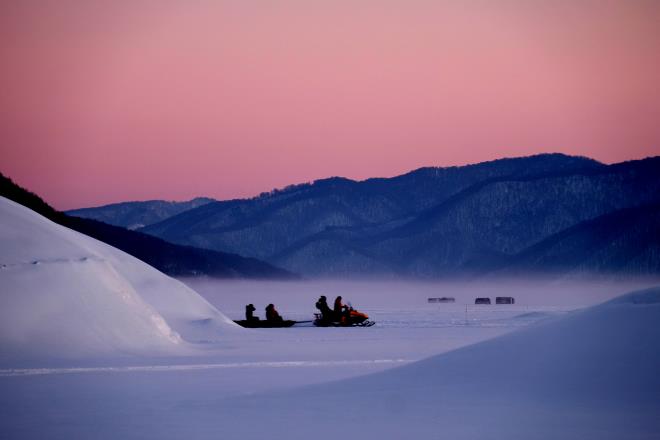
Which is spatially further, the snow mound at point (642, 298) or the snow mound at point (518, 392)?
the snow mound at point (642, 298)

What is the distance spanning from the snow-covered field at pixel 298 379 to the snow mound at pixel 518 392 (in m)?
0.03

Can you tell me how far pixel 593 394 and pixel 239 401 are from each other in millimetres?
5726

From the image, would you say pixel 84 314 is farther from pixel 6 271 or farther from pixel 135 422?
pixel 135 422

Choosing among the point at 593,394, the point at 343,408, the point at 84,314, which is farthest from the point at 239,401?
the point at 84,314

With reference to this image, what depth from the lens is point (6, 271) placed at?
2923 centimetres

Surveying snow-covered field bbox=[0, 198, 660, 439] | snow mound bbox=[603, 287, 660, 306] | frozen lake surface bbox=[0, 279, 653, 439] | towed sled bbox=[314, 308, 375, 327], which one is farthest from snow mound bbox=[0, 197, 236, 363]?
snow mound bbox=[603, 287, 660, 306]

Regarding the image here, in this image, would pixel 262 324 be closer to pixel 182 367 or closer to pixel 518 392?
pixel 182 367

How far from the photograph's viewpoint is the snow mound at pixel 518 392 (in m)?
13.5

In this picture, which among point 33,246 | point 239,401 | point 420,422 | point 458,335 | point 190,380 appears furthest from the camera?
point 458,335

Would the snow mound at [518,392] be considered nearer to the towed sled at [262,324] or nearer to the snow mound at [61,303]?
the snow mound at [61,303]

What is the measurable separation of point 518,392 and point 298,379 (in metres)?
5.41

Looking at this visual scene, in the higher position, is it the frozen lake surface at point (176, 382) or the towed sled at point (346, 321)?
the towed sled at point (346, 321)

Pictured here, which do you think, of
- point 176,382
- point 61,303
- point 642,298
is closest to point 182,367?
point 176,382

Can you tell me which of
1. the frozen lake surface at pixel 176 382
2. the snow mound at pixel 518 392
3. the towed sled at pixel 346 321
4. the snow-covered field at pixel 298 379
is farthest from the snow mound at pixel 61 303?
the towed sled at pixel 346 321
